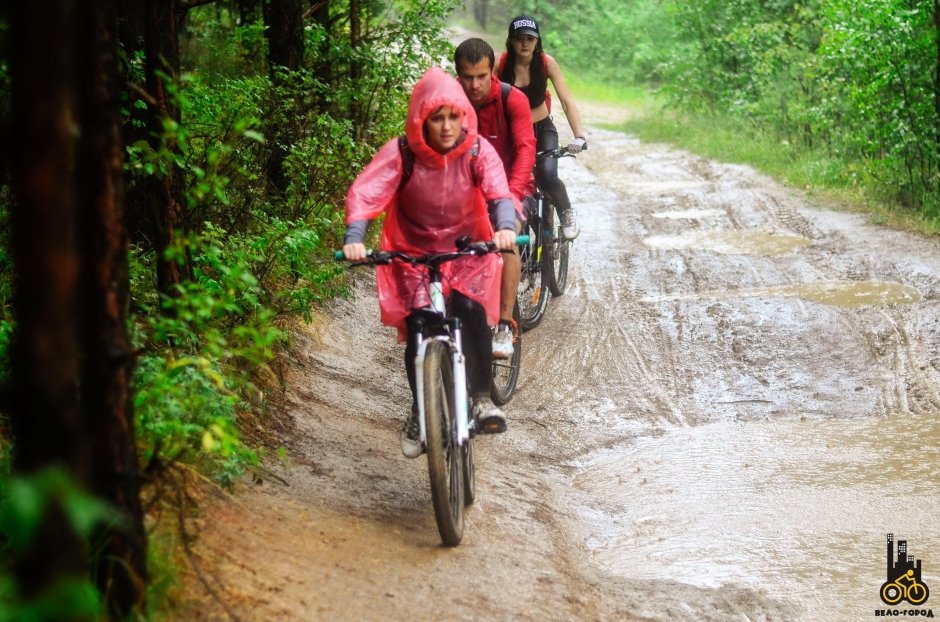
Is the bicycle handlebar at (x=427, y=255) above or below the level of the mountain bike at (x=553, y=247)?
above

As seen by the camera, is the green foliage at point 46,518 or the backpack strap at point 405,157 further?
the backpack strap at point 405,157

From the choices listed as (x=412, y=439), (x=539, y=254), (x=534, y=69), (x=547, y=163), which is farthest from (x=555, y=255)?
(x=412, y=439)

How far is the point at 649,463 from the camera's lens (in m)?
6.15

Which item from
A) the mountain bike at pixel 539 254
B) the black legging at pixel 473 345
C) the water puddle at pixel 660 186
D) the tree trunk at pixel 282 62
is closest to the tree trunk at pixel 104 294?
the black legging at pixel 473 345

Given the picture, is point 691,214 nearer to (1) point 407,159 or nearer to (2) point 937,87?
(2) point 937,87

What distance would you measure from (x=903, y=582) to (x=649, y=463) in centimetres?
185

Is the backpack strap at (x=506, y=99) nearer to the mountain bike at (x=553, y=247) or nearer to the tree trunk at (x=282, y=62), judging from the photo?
the mountain bike at (x=553, y=247)

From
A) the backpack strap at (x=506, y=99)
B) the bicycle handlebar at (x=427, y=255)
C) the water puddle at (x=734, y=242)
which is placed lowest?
the water puddle at (x=734, y=242)

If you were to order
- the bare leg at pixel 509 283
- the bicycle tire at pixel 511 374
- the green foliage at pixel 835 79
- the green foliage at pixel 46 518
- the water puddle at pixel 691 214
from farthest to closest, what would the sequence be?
the water puddle at pixel 691 214
the green foliage at pixel 835 79
the bicycle tire at pixel 511 374
the bare leg at pixel 509 283
the green foliage at pixel 46 518

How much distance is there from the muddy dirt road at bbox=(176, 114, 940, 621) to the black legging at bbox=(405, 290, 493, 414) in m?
0.59

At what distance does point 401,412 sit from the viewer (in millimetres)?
6719

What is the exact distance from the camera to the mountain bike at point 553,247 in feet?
28.0

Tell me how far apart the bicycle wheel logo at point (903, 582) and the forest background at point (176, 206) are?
2827 mm

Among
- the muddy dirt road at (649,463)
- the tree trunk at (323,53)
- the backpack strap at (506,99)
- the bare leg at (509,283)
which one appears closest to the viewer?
the muddy dirt road at (649,463)
